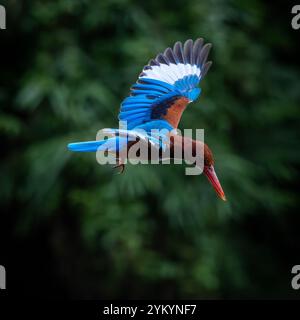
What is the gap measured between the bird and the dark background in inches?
59.2

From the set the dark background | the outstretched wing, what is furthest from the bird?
the dark background

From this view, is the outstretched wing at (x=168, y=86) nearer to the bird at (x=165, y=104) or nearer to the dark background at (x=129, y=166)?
the bird at (x=165, y=104)

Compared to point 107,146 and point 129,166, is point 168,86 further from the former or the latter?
point 129,166

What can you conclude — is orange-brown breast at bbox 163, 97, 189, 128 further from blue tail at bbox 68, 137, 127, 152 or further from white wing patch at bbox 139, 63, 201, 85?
blue tail at bbox 68, 137, 127, 152

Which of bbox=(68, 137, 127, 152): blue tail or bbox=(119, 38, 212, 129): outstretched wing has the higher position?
bbox=(119, 38, 212, 129): outstretched wing

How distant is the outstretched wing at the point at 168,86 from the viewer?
78.4 inches

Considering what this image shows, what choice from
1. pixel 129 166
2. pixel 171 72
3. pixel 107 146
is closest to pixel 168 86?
pixel 171 72

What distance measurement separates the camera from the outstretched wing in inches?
78.4

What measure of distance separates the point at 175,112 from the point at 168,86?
0.18 meters

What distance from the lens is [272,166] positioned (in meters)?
4.40

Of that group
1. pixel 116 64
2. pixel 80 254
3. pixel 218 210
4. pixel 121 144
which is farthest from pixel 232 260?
pixel 121 144

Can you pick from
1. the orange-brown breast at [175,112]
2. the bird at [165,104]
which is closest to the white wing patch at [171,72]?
the bird at [165,104]

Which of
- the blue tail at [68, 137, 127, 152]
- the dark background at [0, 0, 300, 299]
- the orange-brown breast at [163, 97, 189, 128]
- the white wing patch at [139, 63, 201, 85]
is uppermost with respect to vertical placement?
the dark background at [0, 0, 300, 299]
